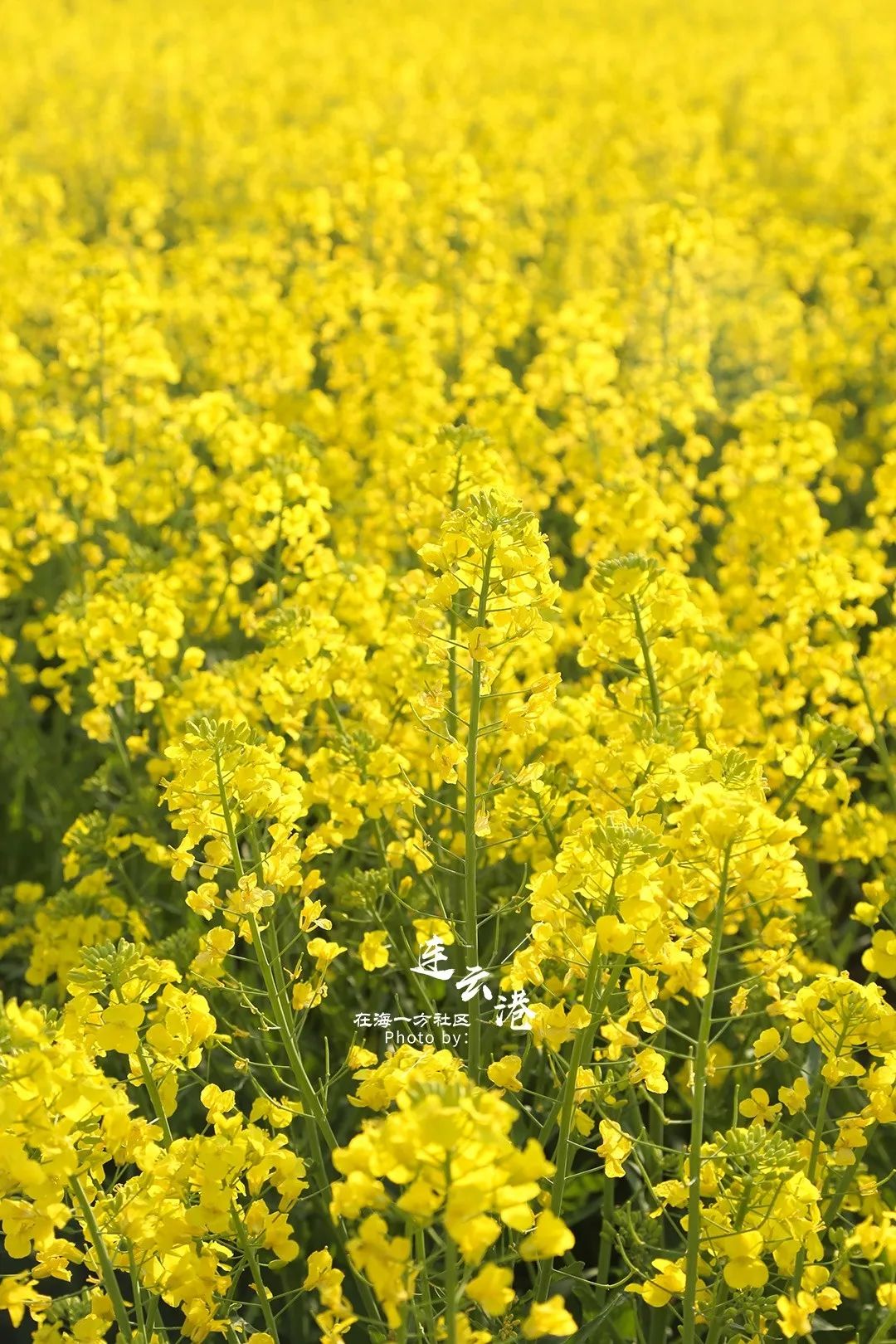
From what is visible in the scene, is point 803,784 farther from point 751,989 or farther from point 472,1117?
point 472,1117

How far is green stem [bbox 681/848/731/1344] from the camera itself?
2.15m

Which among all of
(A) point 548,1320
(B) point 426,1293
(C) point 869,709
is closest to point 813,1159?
(B) point 426,1293

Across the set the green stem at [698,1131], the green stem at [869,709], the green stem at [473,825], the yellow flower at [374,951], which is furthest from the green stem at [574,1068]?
the green stem at [869,709]

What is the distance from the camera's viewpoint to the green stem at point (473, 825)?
251cm

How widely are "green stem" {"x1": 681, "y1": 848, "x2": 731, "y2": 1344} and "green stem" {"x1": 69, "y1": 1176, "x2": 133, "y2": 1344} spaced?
91cm

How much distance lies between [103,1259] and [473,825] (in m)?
1.00

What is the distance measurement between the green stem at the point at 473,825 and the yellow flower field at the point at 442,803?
16 mm

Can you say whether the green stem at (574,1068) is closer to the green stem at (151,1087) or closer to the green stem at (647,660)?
the green stem at (151,1087)

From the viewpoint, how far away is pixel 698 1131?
2172mm

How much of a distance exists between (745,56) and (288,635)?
1571 centimetres

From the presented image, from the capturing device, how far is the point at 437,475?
147 inches

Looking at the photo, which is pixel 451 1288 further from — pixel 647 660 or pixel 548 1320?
pixel 647 660

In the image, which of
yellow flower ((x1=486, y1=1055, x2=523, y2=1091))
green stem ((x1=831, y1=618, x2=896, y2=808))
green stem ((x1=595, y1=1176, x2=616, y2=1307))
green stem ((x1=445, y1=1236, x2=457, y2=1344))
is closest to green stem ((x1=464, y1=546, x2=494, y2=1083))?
yellow flower ((x1=486, y1=1055, x2=523, y2=1091))

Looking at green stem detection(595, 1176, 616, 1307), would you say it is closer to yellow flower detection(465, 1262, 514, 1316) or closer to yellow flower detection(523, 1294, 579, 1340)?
yellow flower detection(523, 1294, 579, 1340)
